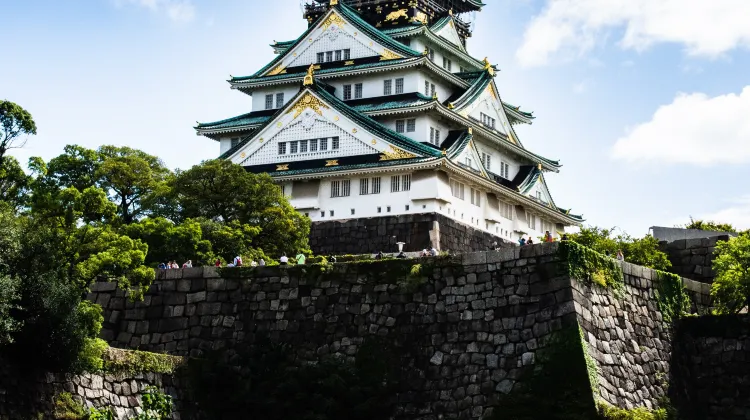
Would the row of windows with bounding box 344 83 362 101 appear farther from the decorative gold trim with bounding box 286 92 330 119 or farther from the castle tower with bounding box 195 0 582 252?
the decorative gold trim with bounding box 286 92 330 119

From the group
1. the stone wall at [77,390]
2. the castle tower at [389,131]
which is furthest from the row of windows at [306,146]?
the stone wall at [77,390]

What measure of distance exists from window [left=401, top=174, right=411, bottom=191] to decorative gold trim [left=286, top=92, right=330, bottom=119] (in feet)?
16.2

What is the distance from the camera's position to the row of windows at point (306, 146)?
60.2m

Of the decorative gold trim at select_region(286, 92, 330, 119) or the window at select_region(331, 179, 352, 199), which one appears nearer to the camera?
the window at select_region(331, 179, 352, 199)

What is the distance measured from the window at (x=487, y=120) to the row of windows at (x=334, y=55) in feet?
22.9

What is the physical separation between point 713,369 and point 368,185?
83.5 ft

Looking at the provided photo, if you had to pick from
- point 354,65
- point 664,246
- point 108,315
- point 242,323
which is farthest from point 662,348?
point 354,65

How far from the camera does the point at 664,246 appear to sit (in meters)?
43.6

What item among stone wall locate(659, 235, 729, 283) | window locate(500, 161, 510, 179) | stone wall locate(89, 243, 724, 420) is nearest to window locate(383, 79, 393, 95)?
window locate(500, 161, 510, 179)

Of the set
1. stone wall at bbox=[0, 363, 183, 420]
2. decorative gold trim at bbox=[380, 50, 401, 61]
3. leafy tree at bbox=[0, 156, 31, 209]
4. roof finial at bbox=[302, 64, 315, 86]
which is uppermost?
decorative gold trim at bbox=[380, 50, 401, 61]

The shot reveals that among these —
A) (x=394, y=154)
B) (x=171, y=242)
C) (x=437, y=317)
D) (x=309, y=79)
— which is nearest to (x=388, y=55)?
(x=309, y=79)

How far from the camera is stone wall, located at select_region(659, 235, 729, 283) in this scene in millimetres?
42031

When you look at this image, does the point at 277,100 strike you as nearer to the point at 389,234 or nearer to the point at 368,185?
the point at 368,185

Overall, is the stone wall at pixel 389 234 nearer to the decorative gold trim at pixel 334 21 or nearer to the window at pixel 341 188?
the window at pixel 341 188
